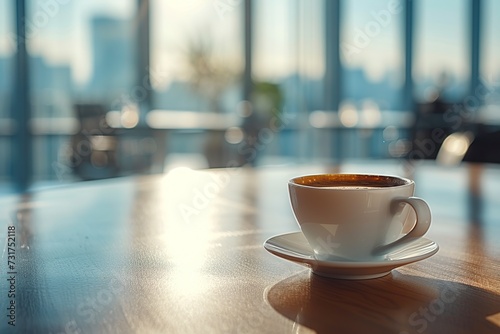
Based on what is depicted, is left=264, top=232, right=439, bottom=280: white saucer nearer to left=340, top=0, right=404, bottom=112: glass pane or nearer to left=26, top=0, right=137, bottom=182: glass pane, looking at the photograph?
left=26, top=0, right=137, bottom=182: glass pane

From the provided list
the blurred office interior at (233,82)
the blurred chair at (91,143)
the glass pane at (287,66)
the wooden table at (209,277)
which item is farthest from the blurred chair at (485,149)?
the glass pane at (287,66)

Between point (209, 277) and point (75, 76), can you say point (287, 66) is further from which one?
point (209, 277)

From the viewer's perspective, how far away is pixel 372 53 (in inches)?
231

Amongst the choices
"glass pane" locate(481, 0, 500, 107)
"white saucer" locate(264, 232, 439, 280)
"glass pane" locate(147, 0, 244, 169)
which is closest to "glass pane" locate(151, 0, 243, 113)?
"glass pane" locate(147, 0, 244, 169)

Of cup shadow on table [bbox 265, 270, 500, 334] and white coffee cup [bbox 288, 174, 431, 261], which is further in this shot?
white coffee cup [bbox 288, 174, 431, 261]

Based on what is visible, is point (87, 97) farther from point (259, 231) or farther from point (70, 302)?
point (70, 302)

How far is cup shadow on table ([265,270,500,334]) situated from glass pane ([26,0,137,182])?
13.5ft

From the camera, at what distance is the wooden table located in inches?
19.5

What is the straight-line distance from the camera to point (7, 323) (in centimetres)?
49

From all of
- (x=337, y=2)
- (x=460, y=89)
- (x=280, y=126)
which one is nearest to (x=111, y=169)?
(x=280, y=126)

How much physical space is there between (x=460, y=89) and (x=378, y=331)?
18.8 ft

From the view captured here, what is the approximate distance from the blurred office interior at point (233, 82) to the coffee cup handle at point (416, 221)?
3.88m

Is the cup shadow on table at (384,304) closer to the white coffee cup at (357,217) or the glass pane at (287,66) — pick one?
the white coffee cup at (357,217)

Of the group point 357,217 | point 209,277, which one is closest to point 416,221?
point 357,217
